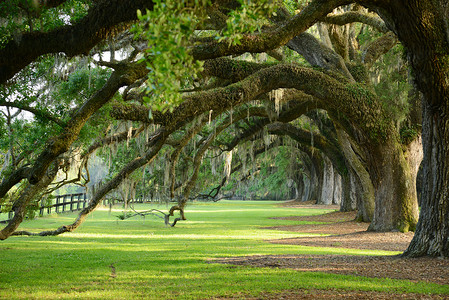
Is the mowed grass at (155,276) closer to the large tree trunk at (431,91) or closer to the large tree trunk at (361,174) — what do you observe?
the large tree trunk at (431,91)

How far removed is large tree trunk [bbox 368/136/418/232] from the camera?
13234 millimetres

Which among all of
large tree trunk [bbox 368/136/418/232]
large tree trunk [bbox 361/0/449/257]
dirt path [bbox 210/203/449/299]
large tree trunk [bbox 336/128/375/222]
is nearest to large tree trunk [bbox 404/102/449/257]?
large tree trunk [bbox 361/0/449/257]

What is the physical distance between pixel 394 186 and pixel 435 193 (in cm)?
504

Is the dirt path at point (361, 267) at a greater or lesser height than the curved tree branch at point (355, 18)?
lesser

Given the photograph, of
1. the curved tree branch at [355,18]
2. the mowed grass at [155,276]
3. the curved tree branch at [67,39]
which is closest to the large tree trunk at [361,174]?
the curved tree branch at [355,18]

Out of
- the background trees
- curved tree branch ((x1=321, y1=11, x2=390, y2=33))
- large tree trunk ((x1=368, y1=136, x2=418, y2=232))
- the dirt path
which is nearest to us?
the background trees

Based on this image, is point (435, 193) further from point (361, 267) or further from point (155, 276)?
point (155, 276)

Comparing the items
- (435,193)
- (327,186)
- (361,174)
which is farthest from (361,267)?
(327,186)

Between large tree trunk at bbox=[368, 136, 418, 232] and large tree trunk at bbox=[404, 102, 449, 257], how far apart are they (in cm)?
460

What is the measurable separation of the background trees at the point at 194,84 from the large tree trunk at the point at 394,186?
0.03 m

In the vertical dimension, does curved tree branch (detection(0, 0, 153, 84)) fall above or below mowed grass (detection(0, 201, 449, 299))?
above

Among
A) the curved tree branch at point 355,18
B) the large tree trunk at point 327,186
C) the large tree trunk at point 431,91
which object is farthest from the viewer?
the large tree trunk at point 327,186

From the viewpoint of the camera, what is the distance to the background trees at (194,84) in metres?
3.97

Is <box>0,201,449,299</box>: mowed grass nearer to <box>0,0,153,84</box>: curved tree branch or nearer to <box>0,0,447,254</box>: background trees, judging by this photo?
<box>0,0,447,254</box>: background trees
